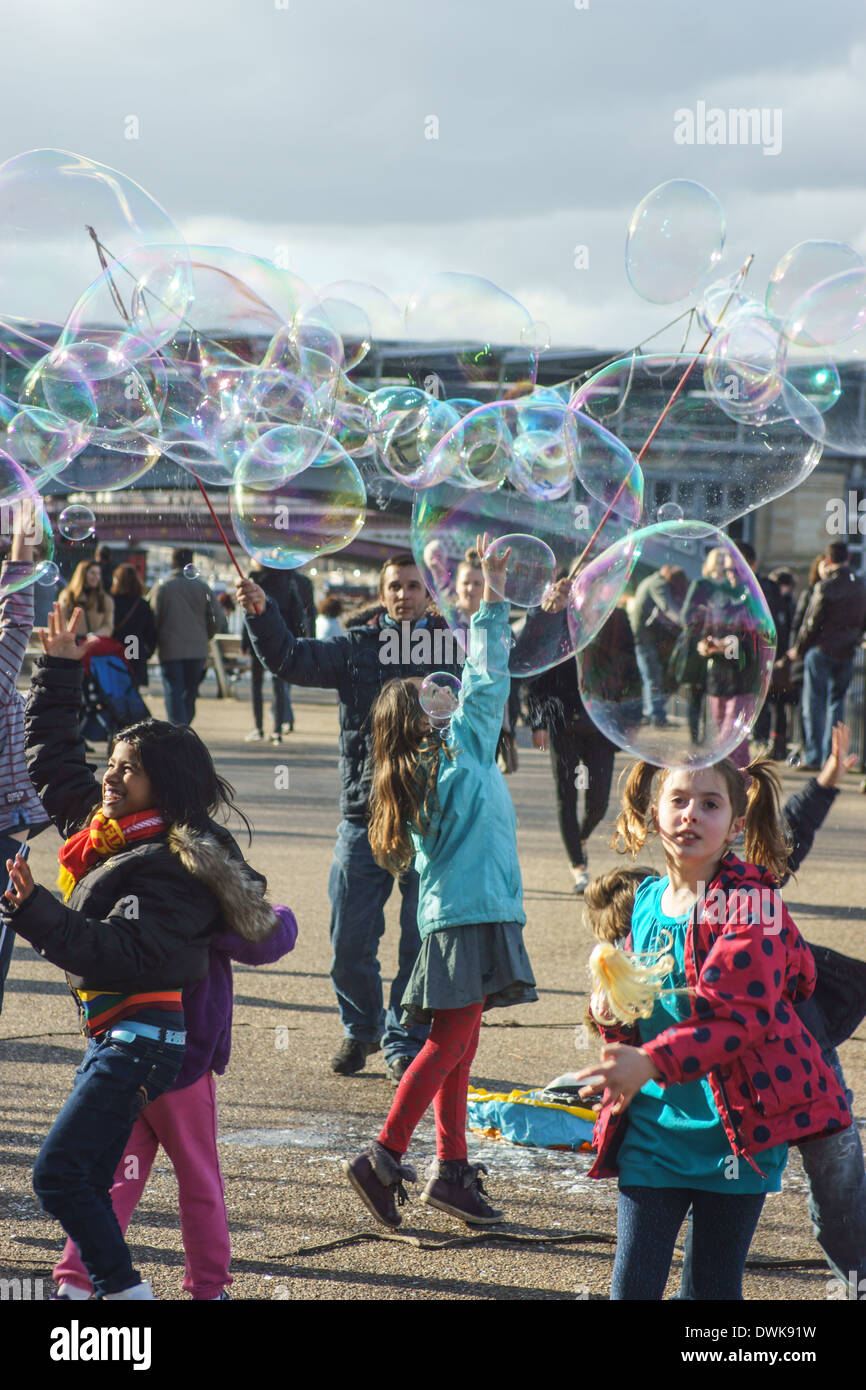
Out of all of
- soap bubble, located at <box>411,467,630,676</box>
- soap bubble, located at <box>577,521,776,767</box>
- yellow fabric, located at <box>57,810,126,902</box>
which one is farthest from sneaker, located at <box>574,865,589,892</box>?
yellow fabric, located at <box>57,810,126,902</box>

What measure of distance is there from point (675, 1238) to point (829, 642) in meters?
9.54

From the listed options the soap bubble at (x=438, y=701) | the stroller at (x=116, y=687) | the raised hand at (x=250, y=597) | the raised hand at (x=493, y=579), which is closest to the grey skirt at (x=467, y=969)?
the soap bubble at (x=438, y=701)

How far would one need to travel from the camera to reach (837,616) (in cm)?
1151

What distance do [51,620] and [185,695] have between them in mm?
8190

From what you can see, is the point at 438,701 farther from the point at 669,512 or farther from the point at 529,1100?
the point at 669,512

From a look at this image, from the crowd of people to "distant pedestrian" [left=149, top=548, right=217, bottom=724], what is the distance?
7.19 meters

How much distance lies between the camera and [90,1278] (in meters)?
2.79

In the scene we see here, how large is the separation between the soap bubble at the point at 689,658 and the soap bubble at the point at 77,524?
8.37ft

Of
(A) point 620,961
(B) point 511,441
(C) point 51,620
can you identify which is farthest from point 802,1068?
(B) point 511,441

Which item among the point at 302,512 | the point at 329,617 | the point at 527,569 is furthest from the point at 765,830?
the point at 329,617

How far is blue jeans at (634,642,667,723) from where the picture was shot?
380 centimetres

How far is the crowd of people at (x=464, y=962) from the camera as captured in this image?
2.54 metres
